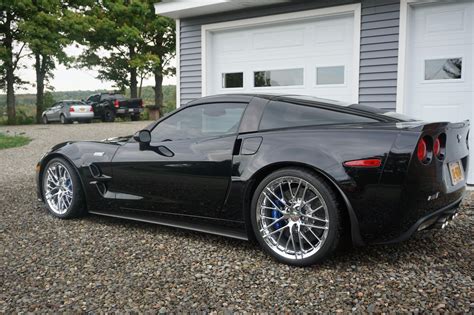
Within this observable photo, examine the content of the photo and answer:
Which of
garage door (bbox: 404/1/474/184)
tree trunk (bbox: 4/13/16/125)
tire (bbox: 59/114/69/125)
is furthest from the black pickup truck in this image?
garage door (bbox: 404/1/474/184)

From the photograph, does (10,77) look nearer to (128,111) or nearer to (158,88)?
(128,111)

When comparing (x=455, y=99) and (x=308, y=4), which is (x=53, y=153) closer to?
(x=308, y=4)

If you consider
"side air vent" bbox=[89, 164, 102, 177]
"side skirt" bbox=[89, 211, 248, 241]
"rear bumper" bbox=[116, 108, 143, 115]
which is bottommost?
"side skirt" bbox=[89, 211, 248, 241]

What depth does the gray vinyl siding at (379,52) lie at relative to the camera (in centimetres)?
624

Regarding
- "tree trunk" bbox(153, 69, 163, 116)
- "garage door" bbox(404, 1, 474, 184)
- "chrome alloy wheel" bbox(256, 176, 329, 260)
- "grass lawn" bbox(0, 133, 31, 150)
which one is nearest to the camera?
"chrome alloy wheel" bbox(256, 176, 329, 260)

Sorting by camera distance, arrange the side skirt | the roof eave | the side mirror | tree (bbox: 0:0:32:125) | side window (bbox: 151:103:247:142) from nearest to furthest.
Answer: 1. the side skirt
2. side window (bbox: 151:103:247:142)
3. the side mirror
4. the roof eave
5. tree (bbox: 0:0:32:125)

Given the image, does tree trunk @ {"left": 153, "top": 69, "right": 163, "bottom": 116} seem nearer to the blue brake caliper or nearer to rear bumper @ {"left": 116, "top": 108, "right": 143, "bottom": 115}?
rear bumper @ {"left": 116, "top": 108, "right": 143, "bottom": 115}

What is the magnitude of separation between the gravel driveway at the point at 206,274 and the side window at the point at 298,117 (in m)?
1.00

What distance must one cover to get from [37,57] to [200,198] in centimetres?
2321

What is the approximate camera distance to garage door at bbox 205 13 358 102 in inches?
266

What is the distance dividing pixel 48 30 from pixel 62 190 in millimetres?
19519

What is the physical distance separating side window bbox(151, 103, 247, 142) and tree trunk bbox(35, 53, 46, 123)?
22.2 m

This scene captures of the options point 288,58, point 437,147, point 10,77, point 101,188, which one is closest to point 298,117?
point 437,147

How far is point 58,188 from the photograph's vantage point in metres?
4.54
